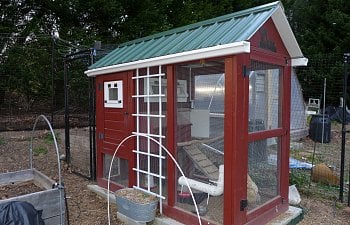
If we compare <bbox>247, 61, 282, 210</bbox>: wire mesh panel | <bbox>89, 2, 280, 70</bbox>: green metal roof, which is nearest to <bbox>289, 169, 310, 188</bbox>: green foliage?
<bbox>247, 61, 282, 210</bbox>: wire mesh panel

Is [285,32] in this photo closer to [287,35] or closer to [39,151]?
[287,35]

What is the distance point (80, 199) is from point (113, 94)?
1552mm

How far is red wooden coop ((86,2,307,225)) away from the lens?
107 inches

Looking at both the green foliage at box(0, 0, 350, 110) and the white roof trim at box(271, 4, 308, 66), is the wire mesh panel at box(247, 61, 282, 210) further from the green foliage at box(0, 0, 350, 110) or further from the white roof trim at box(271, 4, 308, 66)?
the green foliage at box(0, 0, 350, 110)

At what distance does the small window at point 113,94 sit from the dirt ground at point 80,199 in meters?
1.35

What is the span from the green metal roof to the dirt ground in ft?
6.31

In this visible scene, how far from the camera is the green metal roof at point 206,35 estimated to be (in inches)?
107

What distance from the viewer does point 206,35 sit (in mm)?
3061

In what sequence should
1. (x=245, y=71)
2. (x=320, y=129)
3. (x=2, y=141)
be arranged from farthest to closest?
1. (x=320, y=129)
2. (x=2, y=141)
3. (x=245, y=71)

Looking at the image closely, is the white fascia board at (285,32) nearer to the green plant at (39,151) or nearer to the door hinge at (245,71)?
the door hinge at (245,71)

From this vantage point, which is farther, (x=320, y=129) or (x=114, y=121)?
(x=320, y=129)

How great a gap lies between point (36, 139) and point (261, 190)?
6490 mm

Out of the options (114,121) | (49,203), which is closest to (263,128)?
(114,121)

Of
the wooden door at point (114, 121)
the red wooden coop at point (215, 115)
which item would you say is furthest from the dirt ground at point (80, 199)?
the red wooden coop at point (215, 115)
